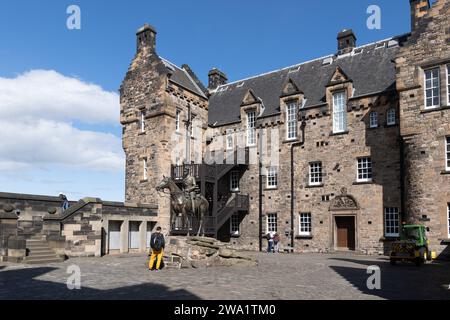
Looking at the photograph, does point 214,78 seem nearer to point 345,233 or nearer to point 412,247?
point 345,233

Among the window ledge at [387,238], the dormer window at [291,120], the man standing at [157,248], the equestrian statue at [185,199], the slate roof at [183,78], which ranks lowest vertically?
the window ledge at [387,238]

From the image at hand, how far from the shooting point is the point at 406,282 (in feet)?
41.3

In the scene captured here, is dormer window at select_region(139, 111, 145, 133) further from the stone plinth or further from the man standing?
the man standing

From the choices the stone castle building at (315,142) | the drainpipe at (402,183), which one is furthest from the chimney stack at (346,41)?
the drainpipe at (402,183)

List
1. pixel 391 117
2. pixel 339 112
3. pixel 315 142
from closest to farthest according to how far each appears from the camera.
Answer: pixel 391 117, pixel 339 112, pixel 315 142

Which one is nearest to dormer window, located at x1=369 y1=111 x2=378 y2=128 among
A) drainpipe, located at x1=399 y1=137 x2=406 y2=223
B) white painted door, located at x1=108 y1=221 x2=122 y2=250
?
drainpipe, located at x1=399 y1=137 x2=406 y2=223

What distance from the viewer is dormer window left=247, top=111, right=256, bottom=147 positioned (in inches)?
1196

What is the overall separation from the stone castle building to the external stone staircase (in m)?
8.76

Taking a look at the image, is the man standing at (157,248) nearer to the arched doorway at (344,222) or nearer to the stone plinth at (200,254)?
the stone plinth at (200,254)

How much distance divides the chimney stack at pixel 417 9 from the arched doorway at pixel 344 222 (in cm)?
1102

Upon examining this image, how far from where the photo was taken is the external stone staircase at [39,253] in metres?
17.4

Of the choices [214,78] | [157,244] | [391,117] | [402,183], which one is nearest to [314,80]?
[391,117]

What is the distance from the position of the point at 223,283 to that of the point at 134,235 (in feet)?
53.8

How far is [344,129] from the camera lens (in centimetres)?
2612
